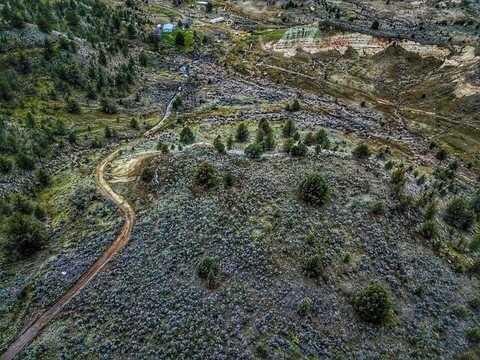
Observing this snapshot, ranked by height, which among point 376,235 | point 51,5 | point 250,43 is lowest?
point 376,235

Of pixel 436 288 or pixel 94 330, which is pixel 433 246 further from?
pixel 94 330

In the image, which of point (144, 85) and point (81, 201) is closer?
point (81, 201)

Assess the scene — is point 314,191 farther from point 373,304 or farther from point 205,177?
point 373,304

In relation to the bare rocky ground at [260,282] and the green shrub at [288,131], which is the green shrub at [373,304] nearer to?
the bare rocky ground at [260,282]

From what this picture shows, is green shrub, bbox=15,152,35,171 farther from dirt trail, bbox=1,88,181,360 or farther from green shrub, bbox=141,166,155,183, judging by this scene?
green shrub, bbox=141,166,155,183

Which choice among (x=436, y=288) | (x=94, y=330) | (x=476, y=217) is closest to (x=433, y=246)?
(x=436, y=288)

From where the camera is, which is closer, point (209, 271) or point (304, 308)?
point (304, 308)

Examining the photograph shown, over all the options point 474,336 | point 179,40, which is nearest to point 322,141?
point 474,336
